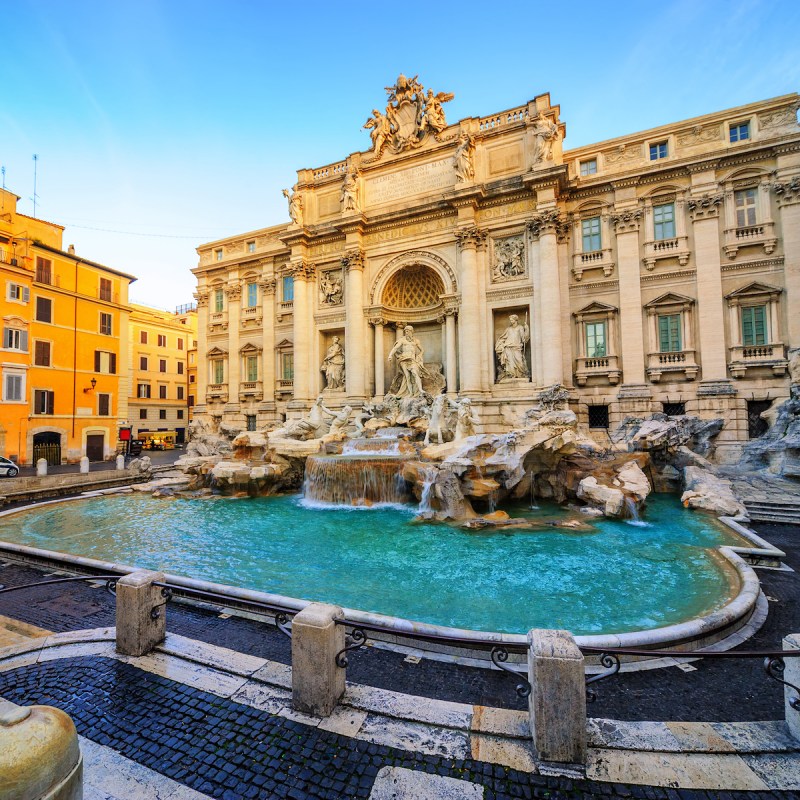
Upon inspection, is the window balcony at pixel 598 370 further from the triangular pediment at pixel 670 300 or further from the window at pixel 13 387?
the window at pixel 13 387

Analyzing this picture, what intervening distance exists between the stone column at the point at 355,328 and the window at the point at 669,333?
13290mm

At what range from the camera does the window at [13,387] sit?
20.2 m

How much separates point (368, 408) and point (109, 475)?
10826 millimetres

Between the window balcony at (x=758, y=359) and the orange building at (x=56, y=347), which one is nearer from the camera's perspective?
the window balcony at (x=758, y=359)

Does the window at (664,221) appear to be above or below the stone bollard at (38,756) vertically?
above

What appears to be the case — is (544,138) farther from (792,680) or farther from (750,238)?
(792,680)

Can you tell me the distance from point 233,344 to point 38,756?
26273 mm

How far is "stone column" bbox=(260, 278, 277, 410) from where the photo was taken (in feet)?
80.4

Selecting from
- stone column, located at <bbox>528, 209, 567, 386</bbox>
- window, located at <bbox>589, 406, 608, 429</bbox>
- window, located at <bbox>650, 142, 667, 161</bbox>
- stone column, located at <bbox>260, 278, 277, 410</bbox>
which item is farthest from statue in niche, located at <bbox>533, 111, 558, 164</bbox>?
stone column, located at <bbox>260, 278, 277, 410</bbox>

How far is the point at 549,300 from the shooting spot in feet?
55.9

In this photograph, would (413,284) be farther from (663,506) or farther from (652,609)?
(652,609)

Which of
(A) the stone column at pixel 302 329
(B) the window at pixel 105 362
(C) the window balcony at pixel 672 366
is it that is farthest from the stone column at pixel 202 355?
(C) the window balcony at pixel 672 366

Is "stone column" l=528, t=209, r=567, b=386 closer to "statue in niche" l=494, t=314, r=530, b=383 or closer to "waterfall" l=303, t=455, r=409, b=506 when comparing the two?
"statue in niche" l=494, t=314, r=530, b=383

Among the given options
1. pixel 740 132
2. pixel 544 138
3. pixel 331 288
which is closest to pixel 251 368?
pixel 331 288
